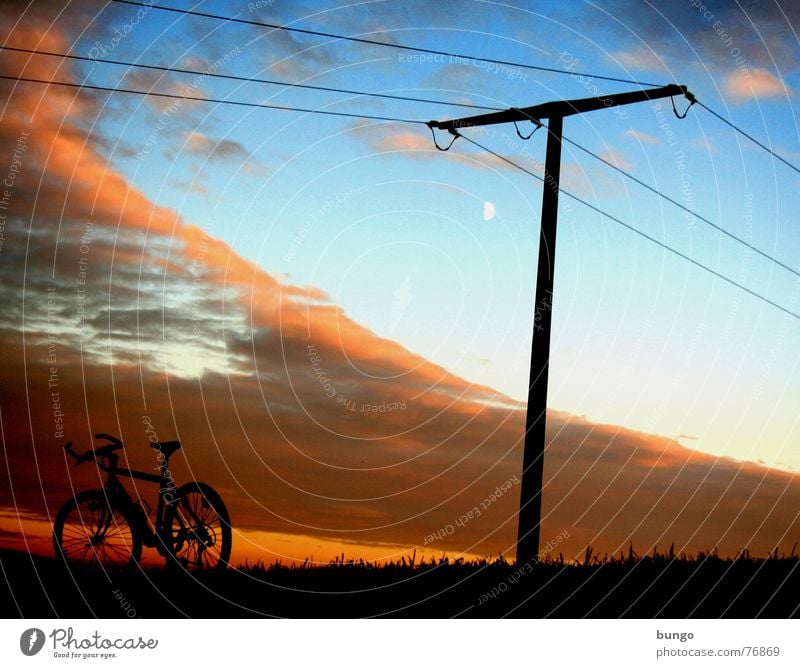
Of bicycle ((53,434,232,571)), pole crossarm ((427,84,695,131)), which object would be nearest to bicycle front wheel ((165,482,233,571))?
bicycle ((53,434,232,571))

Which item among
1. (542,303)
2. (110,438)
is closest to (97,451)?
(110,438)

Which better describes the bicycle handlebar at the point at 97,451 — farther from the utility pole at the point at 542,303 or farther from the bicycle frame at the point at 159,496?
the utility pole at the point at 542,303

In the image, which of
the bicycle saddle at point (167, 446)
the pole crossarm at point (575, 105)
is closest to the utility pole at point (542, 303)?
the pole crossarm at point (575, 105)

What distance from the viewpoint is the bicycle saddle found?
13.7 meters

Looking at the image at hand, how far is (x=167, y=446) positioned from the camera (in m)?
13.7

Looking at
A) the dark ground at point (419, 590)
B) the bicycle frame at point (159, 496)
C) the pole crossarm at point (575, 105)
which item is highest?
the pole crossarm at point (575, 105)

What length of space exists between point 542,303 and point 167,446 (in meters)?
6.02

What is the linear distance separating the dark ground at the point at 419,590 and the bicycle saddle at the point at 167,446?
1.58m

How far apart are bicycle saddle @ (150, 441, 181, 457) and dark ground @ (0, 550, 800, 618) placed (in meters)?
1.58

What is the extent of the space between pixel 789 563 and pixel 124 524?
11.6m

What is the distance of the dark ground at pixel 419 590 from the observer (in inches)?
485

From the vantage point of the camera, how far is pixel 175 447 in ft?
45.2
